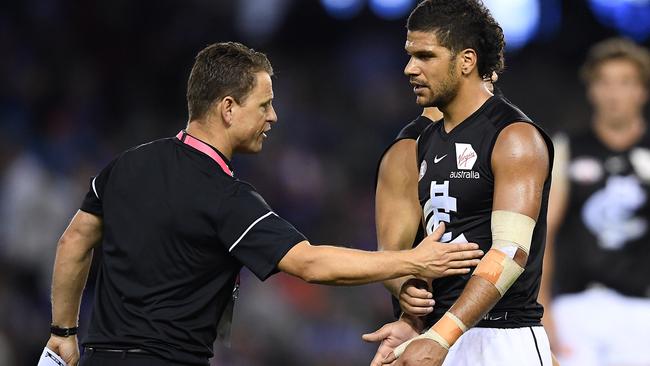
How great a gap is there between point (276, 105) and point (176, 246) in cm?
868

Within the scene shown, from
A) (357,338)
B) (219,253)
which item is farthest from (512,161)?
(357,338)

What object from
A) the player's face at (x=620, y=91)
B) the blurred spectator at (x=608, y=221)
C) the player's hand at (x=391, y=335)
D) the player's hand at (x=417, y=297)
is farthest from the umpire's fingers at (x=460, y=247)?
the player's face at (x=620, y=91)

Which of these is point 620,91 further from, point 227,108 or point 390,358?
point 390,358

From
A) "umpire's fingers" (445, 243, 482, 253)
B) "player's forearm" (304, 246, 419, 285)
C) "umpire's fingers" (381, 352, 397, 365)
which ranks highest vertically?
"umpire's fingers" (445, 243, 482, 253)

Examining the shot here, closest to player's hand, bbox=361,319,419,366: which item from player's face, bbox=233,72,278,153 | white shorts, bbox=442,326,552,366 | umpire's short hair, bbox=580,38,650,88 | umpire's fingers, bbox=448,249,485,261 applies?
white shorts, bbox=442,326,552,366

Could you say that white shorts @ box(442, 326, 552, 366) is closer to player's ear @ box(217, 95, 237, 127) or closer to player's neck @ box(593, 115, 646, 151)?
player's ear @ box(217, 95, 237, 127)

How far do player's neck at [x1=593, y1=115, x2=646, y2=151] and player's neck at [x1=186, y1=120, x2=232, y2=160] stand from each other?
15.6 feet

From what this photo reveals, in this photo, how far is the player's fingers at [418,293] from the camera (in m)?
4.89

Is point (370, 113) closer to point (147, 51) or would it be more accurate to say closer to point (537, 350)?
point (147, 51)

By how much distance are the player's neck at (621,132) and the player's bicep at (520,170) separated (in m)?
4.57

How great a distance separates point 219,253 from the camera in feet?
16.1

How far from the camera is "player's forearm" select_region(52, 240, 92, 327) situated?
5.28 metres

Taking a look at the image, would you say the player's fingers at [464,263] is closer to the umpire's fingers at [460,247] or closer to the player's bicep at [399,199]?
the umpire's fingers at [460,247]

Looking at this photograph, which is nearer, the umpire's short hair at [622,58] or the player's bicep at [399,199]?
the player's bicep at [399,199]
